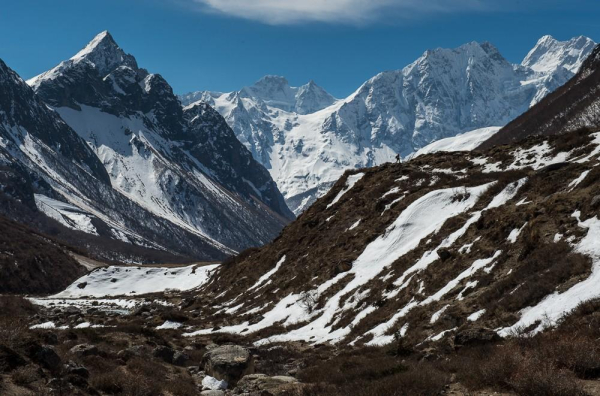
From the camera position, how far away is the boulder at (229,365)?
1975 cm

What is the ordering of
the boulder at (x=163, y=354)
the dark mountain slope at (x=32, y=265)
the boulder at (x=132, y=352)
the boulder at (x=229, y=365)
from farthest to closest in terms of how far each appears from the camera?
the dark mountain slope at (x=32, y=265)
the boulder at (x=163, y=354)
the boulder at (x=132, y=352)
the boulder at (x=229, y=365)

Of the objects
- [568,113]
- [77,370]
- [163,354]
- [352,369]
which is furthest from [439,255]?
[568,113]

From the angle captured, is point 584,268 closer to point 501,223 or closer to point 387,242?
point 501,223

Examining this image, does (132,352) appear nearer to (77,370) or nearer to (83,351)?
(83,351)

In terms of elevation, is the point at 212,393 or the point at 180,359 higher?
the point at 180,359

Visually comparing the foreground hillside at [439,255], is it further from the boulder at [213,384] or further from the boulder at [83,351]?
the boulder at [83,351]

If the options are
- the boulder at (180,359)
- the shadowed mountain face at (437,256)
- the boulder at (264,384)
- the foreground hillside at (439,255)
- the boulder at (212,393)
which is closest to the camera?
the boulder at (264,384)

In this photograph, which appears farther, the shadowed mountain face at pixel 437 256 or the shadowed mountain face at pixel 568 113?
the shadowed mountain face at pixel 568 113

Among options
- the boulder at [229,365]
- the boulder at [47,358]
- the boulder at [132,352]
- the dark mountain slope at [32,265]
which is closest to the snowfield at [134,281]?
the dark mountain slope at [32,265]

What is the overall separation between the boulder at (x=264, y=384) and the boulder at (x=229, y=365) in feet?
5.49

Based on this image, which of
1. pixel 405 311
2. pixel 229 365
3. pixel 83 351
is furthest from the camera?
pixel 405 311

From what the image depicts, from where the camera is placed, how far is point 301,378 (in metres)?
17.6

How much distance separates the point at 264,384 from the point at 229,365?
3.62 m

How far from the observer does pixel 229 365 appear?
20.0 m
